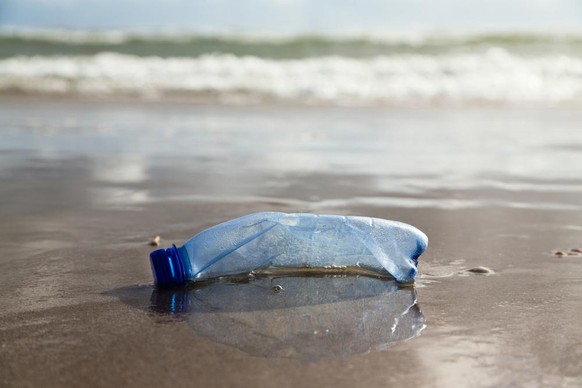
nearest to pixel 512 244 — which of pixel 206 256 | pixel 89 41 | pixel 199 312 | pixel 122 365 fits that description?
pixel 206 256

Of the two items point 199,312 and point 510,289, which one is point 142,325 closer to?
point 199,312

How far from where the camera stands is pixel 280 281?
2709 mm

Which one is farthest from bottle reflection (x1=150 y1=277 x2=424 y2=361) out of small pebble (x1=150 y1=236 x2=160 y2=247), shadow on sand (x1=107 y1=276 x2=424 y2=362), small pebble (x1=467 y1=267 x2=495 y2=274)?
small pebble (x1=150 y1=236 x2=160 y2=247)

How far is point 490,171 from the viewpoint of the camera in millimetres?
5738

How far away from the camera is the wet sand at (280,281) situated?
6.38ft

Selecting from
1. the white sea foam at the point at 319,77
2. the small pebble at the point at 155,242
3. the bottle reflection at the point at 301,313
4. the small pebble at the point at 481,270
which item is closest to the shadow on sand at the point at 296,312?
the bottle reflection at the point at 301,313

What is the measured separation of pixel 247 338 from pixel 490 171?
3886 mm

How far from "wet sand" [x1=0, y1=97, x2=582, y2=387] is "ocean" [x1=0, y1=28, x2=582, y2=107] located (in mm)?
6298

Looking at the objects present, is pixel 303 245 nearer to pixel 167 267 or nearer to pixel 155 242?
pixel 167 267

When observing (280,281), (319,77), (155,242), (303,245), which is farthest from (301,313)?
(319,77)

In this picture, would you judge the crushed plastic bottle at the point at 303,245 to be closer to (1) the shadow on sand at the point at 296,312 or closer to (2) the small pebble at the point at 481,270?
(1) the shadow on sand at the point at 296,312

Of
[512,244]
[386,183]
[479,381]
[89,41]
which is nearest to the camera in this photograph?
[479,381]

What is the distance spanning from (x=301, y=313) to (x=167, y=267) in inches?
17.8

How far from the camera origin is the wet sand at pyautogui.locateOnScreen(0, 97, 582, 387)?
194 centimetres
